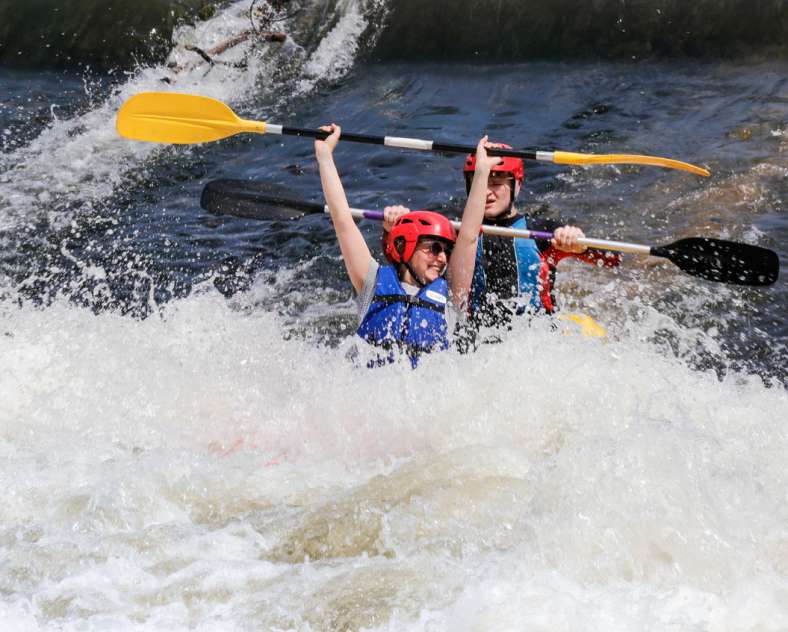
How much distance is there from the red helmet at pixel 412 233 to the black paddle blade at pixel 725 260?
117 cm

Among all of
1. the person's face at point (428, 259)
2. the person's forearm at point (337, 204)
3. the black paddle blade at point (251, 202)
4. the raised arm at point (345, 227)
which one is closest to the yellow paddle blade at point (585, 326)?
the person's face at point (428, 259)

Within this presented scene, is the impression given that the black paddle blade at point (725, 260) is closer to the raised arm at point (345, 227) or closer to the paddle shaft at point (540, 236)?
the paddle shaft at point (540, 236)

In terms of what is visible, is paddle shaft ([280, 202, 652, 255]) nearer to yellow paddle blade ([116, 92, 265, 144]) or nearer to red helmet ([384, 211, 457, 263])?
red helmet ([384, 211, 457, 263])

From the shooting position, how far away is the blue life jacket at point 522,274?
5.51m

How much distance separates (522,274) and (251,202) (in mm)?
1795

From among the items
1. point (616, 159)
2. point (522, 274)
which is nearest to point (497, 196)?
point (522, 274)

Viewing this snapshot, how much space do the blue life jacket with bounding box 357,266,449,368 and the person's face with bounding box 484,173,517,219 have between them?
0.83 metres

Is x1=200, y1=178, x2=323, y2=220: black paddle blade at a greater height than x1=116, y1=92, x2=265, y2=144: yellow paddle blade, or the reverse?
x1=116, y1=92, x2=265, y2=144: yellow paddle blade

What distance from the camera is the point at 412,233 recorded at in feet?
16.7

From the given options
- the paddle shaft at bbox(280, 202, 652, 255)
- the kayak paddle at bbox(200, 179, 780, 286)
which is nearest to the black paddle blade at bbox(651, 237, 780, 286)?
the kayak paddle at bbox(200, 179, 780, 286)

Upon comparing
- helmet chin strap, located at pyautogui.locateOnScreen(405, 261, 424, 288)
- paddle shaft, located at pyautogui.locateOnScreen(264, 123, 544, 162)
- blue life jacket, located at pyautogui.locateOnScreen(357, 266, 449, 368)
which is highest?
paddle shaft, located at pyautogui.locateOnScreen(264, 123, 544, 162)

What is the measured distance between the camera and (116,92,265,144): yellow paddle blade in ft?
20.7

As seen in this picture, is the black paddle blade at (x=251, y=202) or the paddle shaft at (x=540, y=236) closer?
the paddle shaft at (x=540, y=236)

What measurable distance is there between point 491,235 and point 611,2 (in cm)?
662
